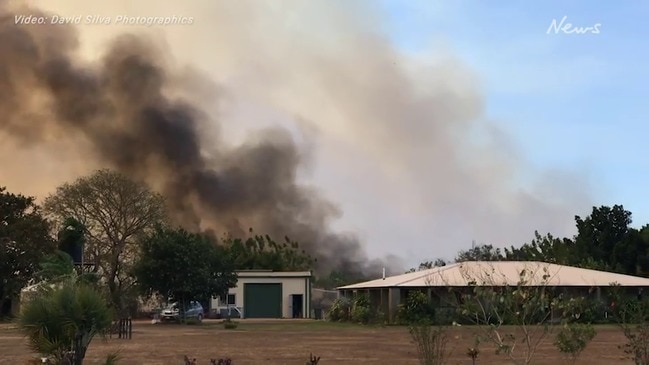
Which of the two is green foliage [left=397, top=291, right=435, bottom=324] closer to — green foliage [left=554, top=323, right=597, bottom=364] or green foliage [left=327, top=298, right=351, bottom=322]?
green foliage [left=327, top=298, right=351, bottom=322]

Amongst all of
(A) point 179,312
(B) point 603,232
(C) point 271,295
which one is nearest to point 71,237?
(A) point 179,312

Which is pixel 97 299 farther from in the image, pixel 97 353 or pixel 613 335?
pixel 613 335

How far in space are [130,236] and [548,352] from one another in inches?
1624

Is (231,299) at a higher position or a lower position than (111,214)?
lower

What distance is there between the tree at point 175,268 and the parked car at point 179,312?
133 centimetres

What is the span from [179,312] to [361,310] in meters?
11.9

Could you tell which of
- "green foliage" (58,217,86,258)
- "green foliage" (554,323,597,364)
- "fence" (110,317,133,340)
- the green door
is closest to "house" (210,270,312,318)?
the green door

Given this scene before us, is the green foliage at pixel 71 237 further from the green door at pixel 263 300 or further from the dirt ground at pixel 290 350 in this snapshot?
the green door at pixel 263 300

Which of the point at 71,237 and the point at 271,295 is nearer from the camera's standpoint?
the point at 71,237

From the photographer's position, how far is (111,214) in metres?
58.2

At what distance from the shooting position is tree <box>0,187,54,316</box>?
51.1 meters

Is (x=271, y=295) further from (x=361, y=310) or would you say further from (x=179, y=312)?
(x=361, y=310)

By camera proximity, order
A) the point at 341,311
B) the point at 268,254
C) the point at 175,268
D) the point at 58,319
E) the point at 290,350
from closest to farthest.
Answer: the point at 58,319, the point at 290,350, the point at 175,268, the point at 341,311, the point at 268,254

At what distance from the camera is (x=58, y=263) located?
1695 centimetres
